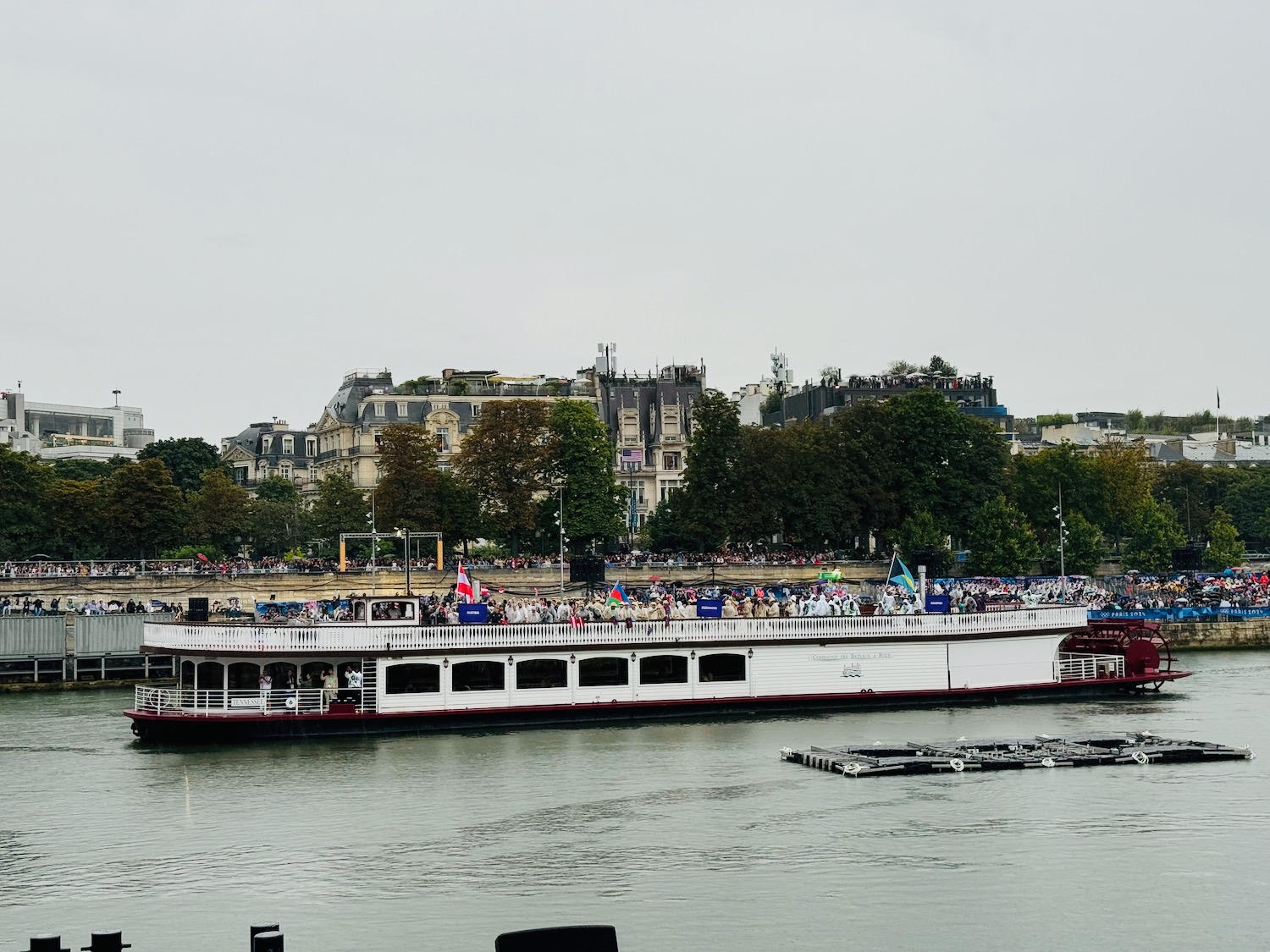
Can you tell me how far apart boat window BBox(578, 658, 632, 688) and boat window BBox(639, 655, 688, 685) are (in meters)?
0.56

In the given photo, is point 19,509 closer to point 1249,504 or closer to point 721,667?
point 721,667

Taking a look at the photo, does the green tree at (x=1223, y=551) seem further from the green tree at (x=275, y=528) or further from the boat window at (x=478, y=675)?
the boat window at (x=478, y=675)

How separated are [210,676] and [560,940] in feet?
96.9

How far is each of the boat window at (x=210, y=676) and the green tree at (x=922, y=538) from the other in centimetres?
4957

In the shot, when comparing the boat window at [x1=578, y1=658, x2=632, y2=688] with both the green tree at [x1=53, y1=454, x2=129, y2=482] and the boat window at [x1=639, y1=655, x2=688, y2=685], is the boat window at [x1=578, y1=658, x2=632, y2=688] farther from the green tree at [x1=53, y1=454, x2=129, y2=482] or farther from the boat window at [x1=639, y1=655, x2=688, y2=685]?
the green tree at [x1=53, y1=454, x2=129, y2=482]

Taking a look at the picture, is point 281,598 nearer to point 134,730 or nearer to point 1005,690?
point 134,730

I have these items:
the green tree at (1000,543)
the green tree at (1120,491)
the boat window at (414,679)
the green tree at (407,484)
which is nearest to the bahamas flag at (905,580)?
the boat window at (414,679)

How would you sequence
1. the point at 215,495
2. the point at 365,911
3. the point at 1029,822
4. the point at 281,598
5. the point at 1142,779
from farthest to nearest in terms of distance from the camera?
the point at 215,495
the point at 281,598
the point at 1142,779
the point at 1029,822
the point at 365,911

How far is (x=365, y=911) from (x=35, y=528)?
6717cm

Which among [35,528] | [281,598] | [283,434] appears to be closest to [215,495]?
[35,528]

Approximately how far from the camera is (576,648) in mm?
42625

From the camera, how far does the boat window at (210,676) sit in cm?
4091

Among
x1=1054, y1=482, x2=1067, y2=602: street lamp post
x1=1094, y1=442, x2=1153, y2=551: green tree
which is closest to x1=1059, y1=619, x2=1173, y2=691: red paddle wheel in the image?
x1=1054, y1=482, x2=1067, y2=602: street lamp post

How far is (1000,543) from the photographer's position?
85.1m
